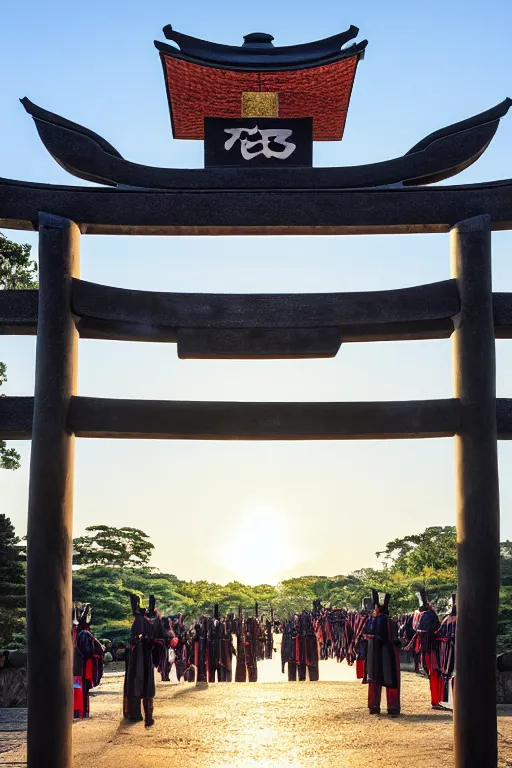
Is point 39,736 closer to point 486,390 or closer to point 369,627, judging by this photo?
point 486,390

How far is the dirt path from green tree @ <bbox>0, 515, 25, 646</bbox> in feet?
11.5

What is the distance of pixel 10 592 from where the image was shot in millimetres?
19047

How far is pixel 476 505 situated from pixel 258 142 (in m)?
4.90

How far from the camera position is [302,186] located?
32.3 ft

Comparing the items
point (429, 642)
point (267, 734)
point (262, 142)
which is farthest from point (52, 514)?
point (429, 642)

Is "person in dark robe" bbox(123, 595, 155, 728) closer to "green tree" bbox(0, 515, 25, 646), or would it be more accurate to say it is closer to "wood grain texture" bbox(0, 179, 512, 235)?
"wood grain texture" bbox(0, 179, 512, 235)

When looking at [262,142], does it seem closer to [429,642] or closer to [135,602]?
[135,602]

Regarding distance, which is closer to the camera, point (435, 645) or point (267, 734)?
point (267, 734)

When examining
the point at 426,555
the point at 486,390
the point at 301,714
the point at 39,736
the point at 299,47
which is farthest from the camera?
the point at 426,555

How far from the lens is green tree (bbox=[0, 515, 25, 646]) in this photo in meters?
18.8

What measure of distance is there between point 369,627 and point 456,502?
17.1 ft

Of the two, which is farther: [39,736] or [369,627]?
[369,627]

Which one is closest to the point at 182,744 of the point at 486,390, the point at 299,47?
the point at 486,390

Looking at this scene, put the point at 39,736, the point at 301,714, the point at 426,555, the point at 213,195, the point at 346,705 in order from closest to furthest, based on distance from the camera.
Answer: the point at 39,736
the point at 213,195
the point at 301,714
the point at 346,705
the point at 426,555
